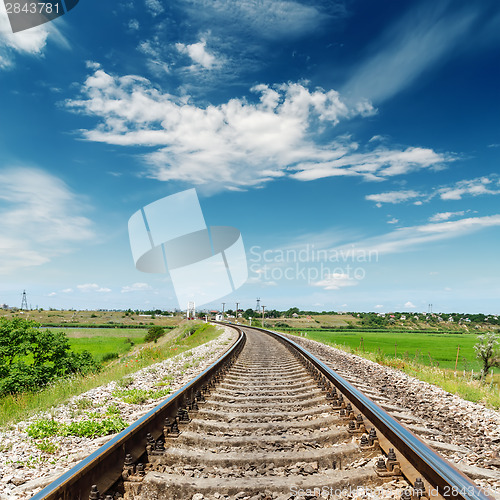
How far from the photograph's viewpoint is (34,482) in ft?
10.2

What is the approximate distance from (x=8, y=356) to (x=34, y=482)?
709 inches

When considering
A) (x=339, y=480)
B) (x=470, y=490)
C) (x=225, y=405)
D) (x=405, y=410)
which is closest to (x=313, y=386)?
(x=405, y=410)

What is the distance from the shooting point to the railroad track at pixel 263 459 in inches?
109

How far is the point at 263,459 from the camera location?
3422 mm

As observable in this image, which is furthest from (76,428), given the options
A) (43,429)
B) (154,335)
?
(154,335)

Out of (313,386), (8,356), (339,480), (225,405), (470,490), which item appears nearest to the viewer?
(470,490)

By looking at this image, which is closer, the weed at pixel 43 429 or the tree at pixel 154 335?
the weed at pixel 43 429

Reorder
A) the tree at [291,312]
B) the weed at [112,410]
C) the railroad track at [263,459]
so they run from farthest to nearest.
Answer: the tree at [291,312], the weed at [112,410], the railroad track at [263,459]

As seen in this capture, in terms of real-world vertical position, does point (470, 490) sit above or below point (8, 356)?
above

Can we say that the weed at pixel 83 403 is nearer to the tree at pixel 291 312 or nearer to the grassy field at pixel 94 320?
the grassy field at pixel 94 320

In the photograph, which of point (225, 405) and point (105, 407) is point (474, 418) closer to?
point (225, 405)

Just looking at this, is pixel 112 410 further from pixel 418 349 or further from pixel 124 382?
pixel 418 349

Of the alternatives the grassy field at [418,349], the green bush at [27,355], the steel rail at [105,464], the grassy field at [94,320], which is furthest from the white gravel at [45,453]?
the grassy field at [94,320]

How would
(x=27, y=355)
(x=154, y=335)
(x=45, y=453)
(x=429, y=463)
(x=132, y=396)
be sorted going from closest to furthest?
(x=429, y=463) → (x=45, y=453) → (x=132, y=396) → (x=27, y=355) → (x=154, y=335)
